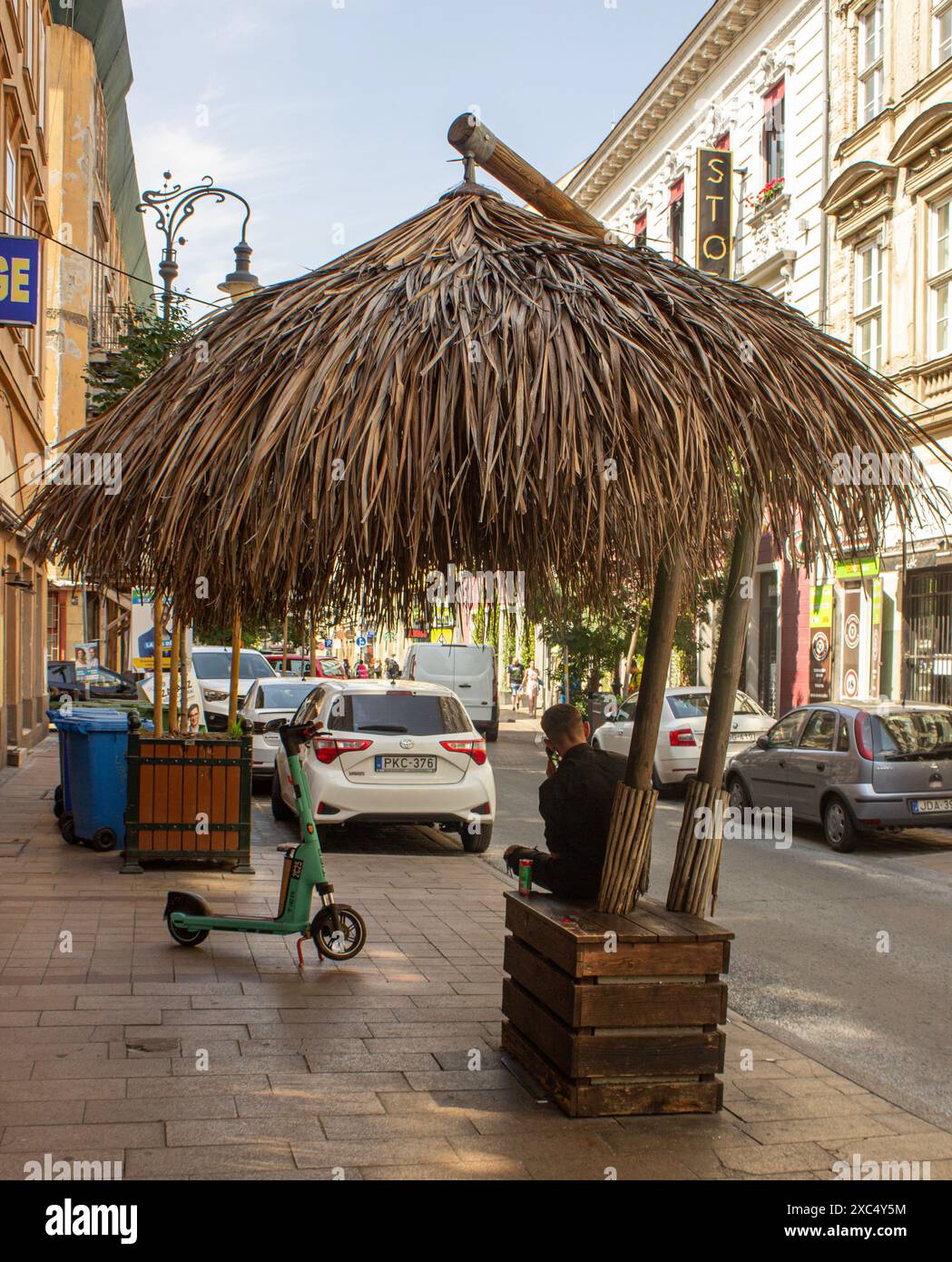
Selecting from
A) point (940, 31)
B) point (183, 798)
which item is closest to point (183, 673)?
point (183, 798)

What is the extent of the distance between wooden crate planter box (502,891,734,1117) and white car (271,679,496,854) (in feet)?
23.3

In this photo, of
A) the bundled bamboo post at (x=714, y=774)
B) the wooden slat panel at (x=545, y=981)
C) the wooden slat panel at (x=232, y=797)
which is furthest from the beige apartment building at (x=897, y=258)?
the wooden slat panel at (x=545, y=981)

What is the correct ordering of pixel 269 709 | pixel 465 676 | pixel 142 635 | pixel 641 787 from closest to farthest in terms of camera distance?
pixel 641 787, pixel 142 635, pixel 269 709, pixel 465 676

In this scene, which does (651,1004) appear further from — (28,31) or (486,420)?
(28,31)

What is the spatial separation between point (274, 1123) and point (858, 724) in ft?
32.2

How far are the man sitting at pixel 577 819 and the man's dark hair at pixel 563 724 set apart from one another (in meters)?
0.10

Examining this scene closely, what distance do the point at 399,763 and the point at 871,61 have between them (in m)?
17.4

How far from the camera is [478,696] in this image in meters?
29.2

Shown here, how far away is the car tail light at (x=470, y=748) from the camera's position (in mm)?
12188

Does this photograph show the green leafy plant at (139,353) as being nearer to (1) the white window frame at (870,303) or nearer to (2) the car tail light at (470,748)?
(2) the car tail light at (470,748)

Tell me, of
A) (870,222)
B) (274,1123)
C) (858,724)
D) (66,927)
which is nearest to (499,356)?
(274,1123)

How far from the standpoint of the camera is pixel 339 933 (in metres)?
7.23

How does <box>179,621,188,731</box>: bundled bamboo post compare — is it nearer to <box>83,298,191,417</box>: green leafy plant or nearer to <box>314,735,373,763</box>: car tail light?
<box>314,735,373,763</box>: car tail light
